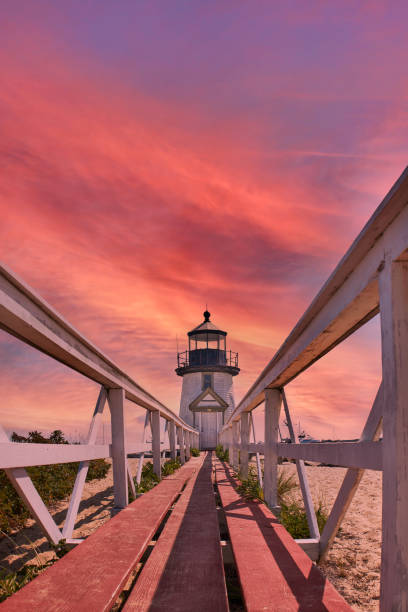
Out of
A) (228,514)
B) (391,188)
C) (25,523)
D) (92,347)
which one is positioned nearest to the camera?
(391,188)

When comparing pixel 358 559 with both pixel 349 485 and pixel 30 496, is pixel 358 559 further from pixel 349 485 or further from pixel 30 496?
pixel 30 496

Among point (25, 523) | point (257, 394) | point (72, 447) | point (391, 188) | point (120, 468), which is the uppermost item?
point (391, 188)

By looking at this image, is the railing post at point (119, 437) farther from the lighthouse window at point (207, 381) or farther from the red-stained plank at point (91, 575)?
the lighthouse window at point (207, 381)

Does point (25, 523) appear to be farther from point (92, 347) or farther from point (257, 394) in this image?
point (92, 347)

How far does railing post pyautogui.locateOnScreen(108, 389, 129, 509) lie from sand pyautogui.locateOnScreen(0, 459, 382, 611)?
3.51 feet

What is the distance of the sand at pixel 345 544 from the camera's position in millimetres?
4297

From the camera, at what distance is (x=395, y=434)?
201 centimetres

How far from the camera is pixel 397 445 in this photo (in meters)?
1.99

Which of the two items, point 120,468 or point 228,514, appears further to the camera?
point 120,468

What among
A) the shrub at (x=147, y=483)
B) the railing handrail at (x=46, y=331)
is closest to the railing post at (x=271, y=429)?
the railing handrail at (x=46, y=331)

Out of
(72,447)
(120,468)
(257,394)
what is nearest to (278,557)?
(72,447)

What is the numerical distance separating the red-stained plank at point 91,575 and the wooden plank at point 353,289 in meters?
1.89

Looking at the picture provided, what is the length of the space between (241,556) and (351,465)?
3.23ft

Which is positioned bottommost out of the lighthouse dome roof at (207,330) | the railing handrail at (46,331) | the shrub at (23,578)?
the shrub at (23,578)
